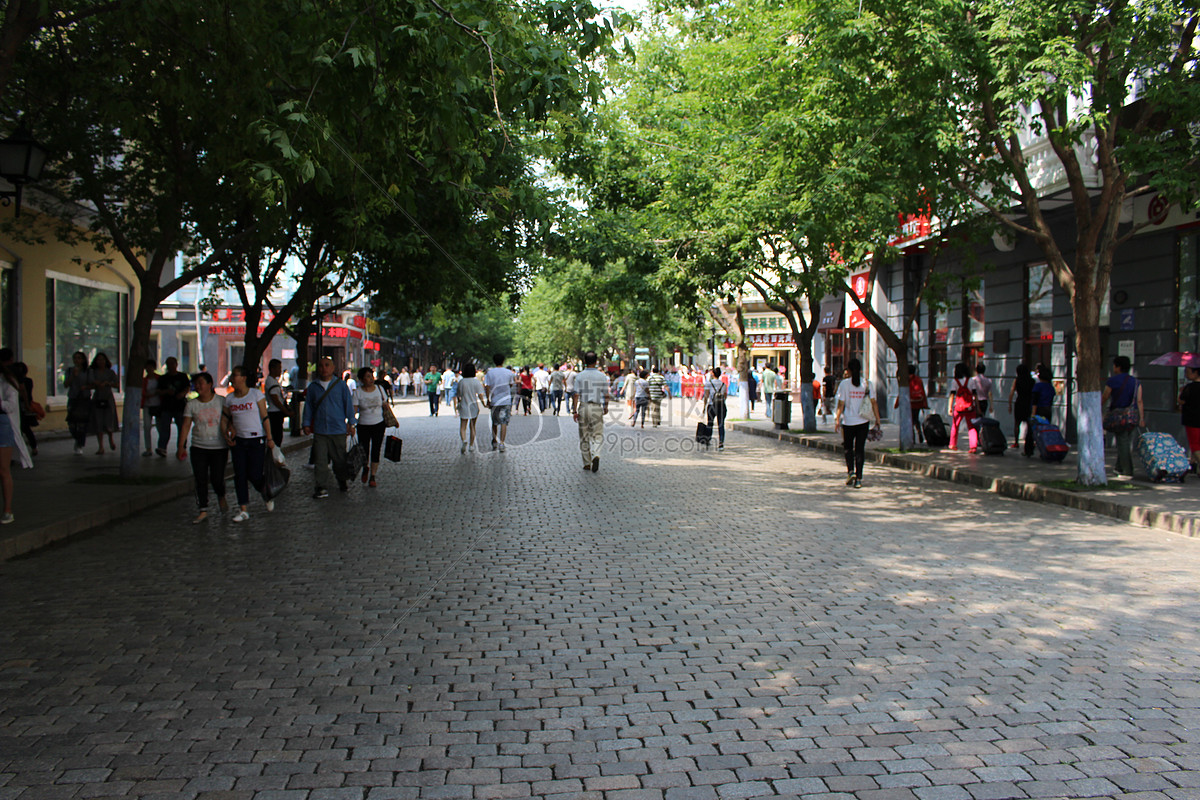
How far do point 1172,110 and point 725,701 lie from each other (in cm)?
1125

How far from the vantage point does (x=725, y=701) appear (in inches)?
178

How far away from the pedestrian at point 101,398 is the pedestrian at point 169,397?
36.4 inches

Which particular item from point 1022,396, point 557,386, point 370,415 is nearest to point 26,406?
point 370,415

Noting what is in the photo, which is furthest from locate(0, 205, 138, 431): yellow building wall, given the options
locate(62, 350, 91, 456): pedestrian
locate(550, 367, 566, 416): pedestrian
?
locate(550, 367, 566, 416): pedestrian

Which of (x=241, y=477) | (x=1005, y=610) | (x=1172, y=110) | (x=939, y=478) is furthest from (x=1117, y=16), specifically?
(x=241, y=477)

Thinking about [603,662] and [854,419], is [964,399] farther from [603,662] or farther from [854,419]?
[603,662]

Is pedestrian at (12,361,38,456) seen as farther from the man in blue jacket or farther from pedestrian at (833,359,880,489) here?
pedestrian at (833,359,880,489)

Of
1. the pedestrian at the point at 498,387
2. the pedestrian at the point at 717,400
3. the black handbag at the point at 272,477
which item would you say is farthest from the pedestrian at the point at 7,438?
the pedestrian at the point at 717,400

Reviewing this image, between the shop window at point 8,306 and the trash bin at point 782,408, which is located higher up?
the shop window at point 8,306

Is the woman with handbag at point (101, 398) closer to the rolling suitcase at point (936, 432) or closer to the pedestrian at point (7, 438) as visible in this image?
the pedestrian at point (7, 438)

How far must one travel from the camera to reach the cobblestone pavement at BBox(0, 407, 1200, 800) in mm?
3730

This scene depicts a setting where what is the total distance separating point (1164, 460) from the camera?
42.4 ft

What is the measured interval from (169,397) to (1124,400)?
51.0ft

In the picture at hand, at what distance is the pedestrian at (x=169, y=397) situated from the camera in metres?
16.5
